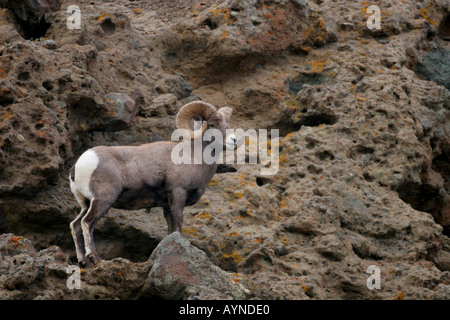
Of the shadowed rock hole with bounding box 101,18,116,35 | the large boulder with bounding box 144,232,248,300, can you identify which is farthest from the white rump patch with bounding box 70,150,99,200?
the shadowed rock hole with bounding box 101,18,116,35

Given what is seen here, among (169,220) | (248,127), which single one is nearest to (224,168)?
(248,127)

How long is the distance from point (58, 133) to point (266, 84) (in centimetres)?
479

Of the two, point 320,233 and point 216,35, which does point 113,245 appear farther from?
point 216,35

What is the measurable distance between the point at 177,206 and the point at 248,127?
3.40 metres

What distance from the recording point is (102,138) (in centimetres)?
1129

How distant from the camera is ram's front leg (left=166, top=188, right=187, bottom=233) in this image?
9891 mm

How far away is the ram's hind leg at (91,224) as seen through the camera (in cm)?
907

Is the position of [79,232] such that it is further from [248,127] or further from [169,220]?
[248,127]

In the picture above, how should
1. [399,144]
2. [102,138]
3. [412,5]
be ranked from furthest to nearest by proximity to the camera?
[412,5] < [399,144] < [102,138]

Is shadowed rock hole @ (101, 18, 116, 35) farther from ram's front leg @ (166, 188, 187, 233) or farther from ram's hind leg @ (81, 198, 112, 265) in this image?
ram's hind leg @ (81, 198, 112, 265)

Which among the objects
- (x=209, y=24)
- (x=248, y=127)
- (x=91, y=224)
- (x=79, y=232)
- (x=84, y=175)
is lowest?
(x=79, y=232)

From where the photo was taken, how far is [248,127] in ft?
42.3

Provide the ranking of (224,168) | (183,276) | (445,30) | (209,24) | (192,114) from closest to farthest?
(183,276), (192,114), (224,168), (209,24), (445,30)

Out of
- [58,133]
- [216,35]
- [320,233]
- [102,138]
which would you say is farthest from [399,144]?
[58,133]
